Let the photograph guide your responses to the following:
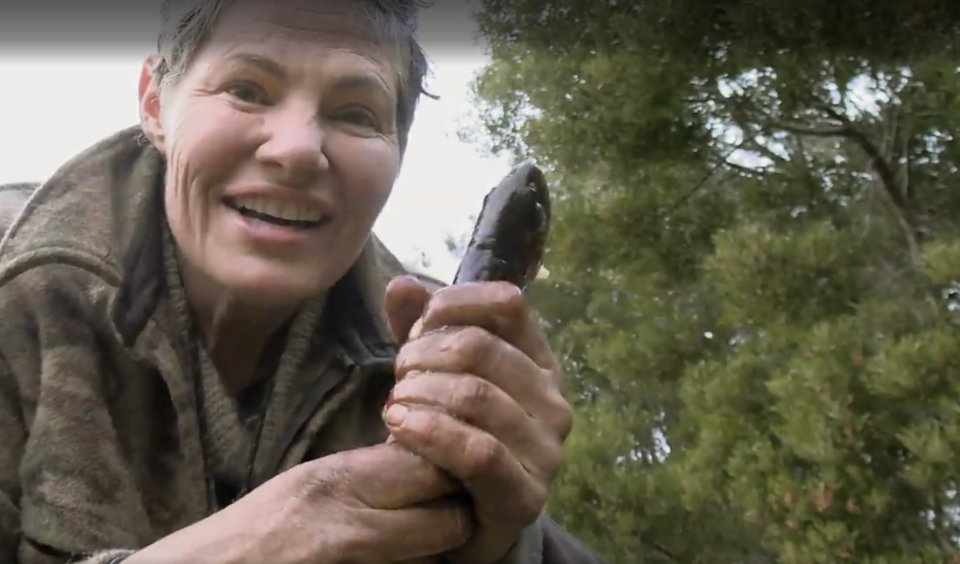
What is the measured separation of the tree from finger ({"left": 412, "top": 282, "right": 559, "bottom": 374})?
0.56 metres

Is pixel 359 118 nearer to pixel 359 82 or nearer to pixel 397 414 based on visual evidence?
pixel 359 82

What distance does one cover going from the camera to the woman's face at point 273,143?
47 cm

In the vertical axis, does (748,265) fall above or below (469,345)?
below

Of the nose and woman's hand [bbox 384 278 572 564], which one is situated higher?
the nose

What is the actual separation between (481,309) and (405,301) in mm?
39

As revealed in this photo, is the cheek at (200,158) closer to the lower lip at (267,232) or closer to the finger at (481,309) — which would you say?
the lower lip at (267,232)

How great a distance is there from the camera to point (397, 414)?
0.39 m

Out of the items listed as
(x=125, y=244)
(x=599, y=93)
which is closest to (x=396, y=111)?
(x=125, y=244)

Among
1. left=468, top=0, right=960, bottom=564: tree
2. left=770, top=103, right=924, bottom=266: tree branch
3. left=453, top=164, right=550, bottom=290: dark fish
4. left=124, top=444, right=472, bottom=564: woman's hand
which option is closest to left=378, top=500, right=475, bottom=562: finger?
left=124, top=444, right=472, bottom=564: woman's hand

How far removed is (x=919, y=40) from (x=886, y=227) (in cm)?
20

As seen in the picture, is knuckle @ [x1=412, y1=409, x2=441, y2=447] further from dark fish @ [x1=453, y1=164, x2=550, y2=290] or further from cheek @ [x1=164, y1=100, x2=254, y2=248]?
cheek @ [x1=164, y1=100, x2=254, y2=248]

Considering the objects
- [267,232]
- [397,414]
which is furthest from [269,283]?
[397,414]

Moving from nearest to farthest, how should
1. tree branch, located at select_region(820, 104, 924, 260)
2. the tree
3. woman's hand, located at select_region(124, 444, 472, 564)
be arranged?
1. woman's hand, located at select_region(124, 444, 472, 564)
2. the tree
3. tree branch, located at select_region(820, 104, 924, 260)

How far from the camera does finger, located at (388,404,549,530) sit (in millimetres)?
381
